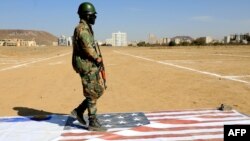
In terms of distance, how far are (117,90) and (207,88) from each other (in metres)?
2.92

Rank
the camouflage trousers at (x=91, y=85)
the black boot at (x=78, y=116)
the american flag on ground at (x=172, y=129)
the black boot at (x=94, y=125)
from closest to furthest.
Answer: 1. the american flag on ground at (x=172, y=129)
2. the camouflage trousers at (x=91, y=85)
3. the black boot at (x=94, y=125)
4. the black boot at (x=78, y=116)

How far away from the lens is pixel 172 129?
5.37 metres

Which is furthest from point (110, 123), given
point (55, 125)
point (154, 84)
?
point (154, 84)

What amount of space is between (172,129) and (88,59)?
5.64 feet

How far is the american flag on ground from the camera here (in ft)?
16.3

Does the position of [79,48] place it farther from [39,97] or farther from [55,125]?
[39,97]

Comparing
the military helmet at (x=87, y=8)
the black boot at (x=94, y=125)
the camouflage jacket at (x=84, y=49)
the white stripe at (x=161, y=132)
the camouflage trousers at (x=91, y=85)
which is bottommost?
the white stripe at (x=161, y=132)

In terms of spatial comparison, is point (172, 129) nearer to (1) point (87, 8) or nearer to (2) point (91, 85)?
(2) point (91, 85)

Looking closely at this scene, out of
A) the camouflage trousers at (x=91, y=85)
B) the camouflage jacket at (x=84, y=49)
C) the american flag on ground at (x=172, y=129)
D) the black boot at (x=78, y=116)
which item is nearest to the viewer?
the american flag on ground at (x=172, y=129)

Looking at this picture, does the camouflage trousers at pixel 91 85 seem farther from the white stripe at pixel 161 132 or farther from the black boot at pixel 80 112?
the white stripe at pixel 161 132

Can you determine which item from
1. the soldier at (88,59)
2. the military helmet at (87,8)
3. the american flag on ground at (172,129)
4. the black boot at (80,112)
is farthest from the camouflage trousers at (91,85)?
the military helmet at (87,8)

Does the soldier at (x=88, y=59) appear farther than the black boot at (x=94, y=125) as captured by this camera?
No

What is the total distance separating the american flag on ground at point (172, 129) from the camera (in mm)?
4980

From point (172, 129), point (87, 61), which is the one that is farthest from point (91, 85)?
point (172, 129)
